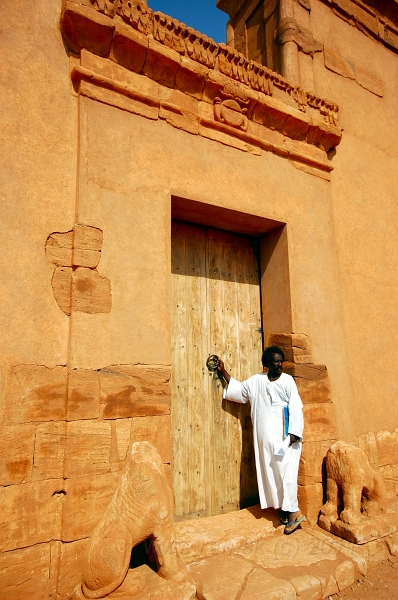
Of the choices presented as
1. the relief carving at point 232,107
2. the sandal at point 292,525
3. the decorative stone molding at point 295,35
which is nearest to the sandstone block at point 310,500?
the sandal at point 292,525

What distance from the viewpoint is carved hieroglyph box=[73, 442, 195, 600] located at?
7.40 ft

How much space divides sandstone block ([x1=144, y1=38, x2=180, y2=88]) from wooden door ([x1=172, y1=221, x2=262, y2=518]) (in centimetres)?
125

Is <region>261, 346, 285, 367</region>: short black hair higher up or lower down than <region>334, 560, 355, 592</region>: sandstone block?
higher up

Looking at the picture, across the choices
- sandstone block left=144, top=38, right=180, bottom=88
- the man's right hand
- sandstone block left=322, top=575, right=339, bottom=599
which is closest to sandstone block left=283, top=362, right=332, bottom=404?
the man's right hand

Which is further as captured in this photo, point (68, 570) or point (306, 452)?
point (306, 452)

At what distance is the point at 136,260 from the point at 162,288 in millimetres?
290

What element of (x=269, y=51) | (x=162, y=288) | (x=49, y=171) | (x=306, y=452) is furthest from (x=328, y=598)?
(x=269, y=51)

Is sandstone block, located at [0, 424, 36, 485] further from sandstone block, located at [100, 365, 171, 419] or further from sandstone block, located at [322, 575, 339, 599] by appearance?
sandstone block, located at [322, 575, 339, 599]

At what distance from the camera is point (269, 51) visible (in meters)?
5.05

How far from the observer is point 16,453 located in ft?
7.94

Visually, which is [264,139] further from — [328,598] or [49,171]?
[328,598]

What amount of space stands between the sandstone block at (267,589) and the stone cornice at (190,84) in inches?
137

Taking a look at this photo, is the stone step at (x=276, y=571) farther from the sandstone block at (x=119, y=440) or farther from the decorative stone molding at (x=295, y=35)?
the decorative stone molding at (x=295, y=35)

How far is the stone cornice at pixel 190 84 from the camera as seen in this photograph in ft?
10.2
